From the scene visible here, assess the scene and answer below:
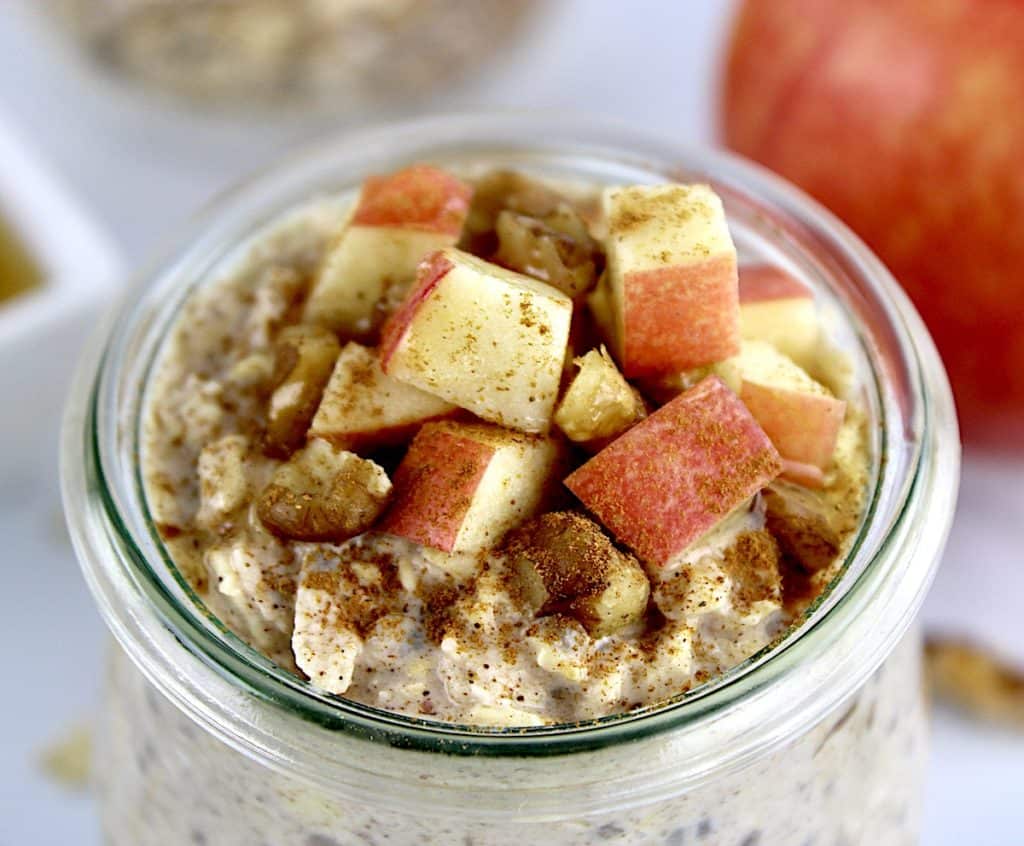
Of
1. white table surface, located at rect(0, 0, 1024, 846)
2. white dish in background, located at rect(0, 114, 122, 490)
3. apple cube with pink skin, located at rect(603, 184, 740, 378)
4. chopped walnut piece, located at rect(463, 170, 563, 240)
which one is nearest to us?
apple cube with pink skin, located at rect(603, 184, 740, 378)

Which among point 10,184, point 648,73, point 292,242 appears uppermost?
point 292,242

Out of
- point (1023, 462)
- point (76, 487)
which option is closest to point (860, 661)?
point (76, 487)

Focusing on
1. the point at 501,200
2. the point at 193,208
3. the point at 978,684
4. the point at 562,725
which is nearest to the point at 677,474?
the point at 562,725

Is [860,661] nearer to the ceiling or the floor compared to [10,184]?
nearer to the ceiling

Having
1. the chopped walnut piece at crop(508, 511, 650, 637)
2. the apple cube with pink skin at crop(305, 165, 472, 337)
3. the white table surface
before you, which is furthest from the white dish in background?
the chopped walnut piece at crop(508, 511, 650, 637)

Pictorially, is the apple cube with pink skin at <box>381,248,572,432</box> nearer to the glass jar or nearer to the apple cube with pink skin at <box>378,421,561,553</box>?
the apple cube with pink skin at <box>378,421,561,553</box>

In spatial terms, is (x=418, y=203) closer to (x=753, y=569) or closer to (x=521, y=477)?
(x=521, y=477)

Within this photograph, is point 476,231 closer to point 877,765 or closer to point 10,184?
point 877,765
